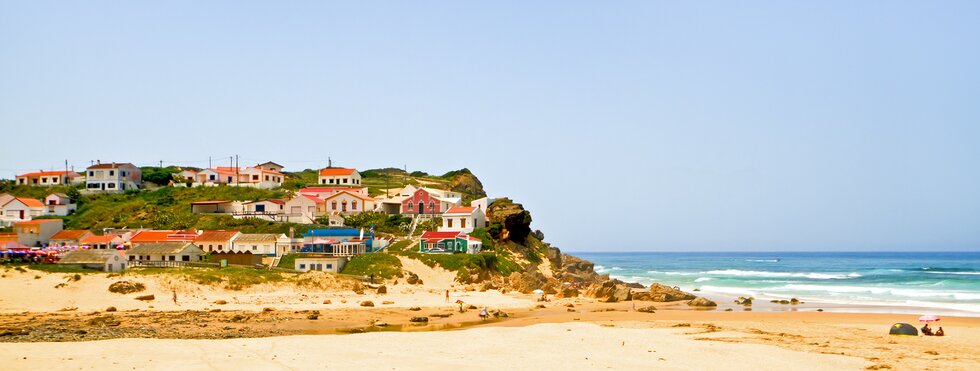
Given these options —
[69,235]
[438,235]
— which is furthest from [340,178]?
[438,235]

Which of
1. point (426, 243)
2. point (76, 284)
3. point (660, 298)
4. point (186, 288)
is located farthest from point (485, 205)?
point (76, 284)

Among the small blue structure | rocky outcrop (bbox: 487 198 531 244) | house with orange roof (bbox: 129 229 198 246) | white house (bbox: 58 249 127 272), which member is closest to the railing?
white house (bbox: 58 249 127 272)

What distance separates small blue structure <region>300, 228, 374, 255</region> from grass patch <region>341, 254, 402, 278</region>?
99.4 inches

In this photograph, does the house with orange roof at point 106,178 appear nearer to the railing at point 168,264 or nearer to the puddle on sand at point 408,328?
the railing at point 168,264

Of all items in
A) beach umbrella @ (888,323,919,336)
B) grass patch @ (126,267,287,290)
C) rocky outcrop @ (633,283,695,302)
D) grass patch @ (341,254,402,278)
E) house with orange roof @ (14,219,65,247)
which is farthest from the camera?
house with orange roof @ (14,219,65,247)

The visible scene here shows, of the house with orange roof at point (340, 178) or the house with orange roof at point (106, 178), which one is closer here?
the house with orange roof at point (106, 178)

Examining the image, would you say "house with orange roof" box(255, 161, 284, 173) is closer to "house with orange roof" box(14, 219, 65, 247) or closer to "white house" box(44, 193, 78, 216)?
"white house" box(44, 193, 78, 216)

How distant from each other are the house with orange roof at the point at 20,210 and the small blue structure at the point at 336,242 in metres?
36.2

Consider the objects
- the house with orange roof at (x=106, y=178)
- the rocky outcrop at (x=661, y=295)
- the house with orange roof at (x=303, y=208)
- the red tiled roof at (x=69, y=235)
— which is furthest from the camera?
the house with orange roof at (x=106, y=178)

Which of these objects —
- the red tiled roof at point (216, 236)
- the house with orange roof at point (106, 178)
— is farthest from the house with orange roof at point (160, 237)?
the house with orange roof at point (106, 178)

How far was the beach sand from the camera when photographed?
78.5ft

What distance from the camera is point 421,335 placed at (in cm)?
3064

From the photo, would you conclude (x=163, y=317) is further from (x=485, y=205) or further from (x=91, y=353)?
(x=485, y=205)

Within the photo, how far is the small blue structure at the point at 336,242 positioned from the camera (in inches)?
2442
